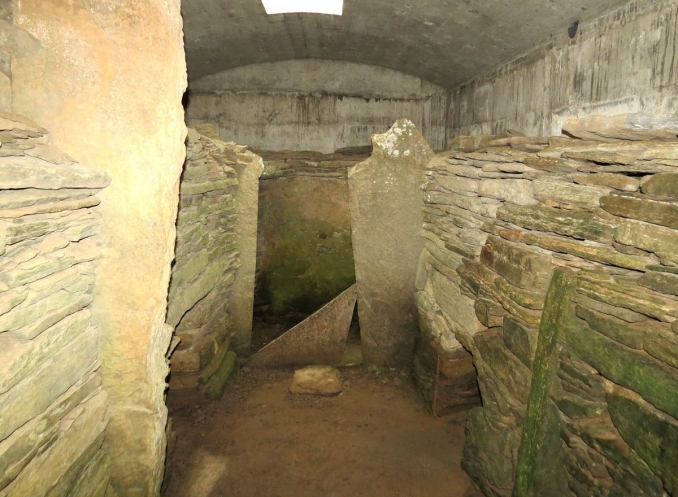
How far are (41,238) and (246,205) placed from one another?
312 centimetres

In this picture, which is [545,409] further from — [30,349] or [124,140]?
[124,140]

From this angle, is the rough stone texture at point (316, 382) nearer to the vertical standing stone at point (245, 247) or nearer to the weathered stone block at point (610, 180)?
the vertical standing stone at point (245, 247)

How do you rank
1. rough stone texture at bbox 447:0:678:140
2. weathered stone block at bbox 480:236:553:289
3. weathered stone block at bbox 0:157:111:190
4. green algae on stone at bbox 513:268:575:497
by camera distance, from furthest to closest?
rough stone texture at bbox 447:0:678:140
weathered stone block at bbox 480:236:553:289
green algae on stone at bbox 513:268:575:497
weathered stone block at bbox 0:157:111:190

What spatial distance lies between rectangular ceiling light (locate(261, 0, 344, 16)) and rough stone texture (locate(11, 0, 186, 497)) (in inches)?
130

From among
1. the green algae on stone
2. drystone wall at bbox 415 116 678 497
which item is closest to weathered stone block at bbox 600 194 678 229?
drystone wall at bbox 415 116 678 497

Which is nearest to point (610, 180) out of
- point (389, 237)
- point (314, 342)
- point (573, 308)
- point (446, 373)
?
point (573, 308)

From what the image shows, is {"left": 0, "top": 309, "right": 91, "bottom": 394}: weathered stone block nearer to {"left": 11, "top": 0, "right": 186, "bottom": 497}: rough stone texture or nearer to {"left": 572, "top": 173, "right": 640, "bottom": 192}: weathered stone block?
{"left": 11, "top": 0, "right": 186, "bottom": 497}: rough stone texture

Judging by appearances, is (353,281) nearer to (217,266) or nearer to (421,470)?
(217,266)

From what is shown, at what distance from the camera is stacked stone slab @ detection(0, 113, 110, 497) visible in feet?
6.29

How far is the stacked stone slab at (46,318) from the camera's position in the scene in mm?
1918

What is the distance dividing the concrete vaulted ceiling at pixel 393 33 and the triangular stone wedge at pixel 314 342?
368cm

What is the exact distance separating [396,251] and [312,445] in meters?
2.49

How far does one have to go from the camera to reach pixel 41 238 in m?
2.14

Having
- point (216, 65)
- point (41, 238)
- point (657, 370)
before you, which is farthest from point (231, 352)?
point (216, 65)
